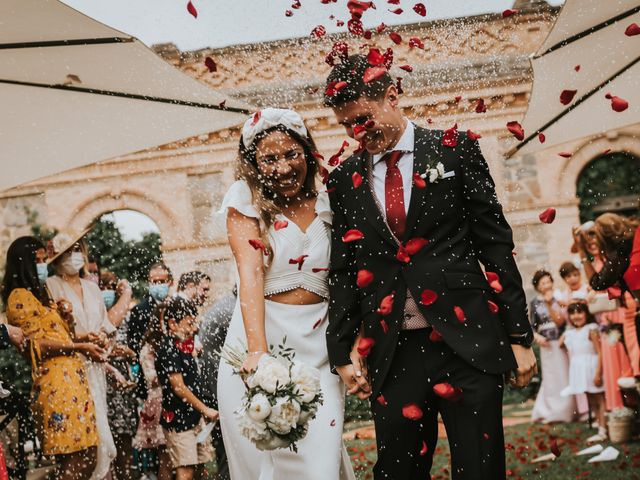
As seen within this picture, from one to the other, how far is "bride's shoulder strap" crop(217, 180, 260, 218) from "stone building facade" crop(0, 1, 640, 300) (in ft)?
29.3

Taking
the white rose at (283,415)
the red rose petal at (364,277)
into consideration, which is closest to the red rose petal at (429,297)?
the red rose petal at (364,277)

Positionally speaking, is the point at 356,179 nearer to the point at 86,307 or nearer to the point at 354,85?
the point at 354,85

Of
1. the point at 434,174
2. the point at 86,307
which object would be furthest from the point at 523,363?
the point at 86,307

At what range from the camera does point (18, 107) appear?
5.52m

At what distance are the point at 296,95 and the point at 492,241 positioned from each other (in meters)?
10.5

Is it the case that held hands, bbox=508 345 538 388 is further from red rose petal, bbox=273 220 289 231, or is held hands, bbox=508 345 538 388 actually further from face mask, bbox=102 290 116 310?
face mask, bbox=102 290 116 310

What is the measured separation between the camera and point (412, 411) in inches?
122

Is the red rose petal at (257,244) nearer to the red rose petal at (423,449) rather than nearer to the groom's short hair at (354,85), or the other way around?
the groom's short hair at (354,85)

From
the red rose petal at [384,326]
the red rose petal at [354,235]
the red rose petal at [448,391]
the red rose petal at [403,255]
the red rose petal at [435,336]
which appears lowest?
the red rose petal at [448,391]

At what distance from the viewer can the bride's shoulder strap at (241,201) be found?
11.5ft

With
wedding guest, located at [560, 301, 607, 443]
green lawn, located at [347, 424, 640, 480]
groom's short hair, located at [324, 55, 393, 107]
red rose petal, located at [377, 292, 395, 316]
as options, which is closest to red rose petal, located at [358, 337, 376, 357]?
red rose petal, located at [377, 292, 395, 316]

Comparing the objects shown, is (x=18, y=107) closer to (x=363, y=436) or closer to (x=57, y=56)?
(x=57, y=56)

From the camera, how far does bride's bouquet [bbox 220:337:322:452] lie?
293 centimetres

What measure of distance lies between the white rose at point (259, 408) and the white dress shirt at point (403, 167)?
2.76 feet
